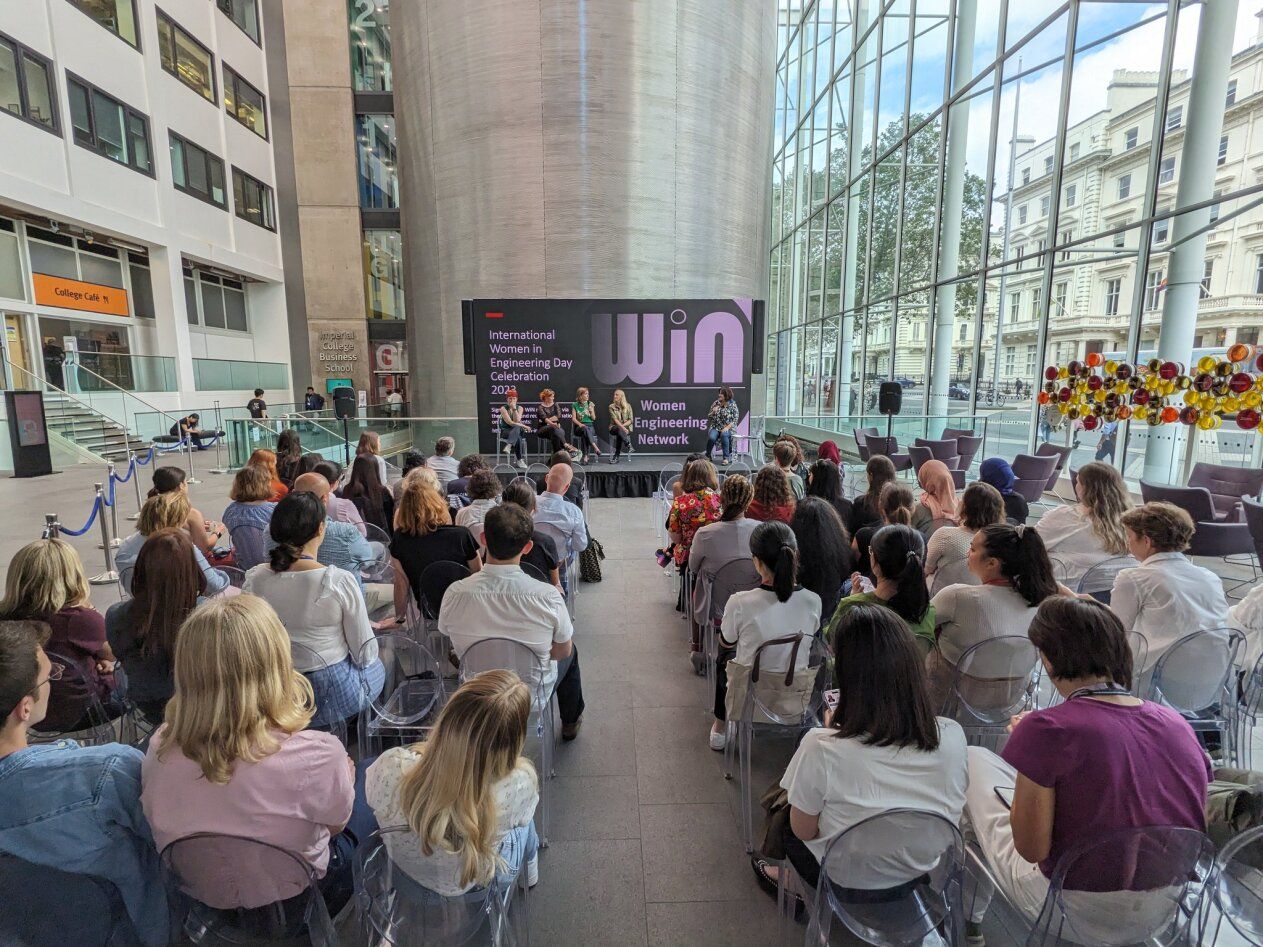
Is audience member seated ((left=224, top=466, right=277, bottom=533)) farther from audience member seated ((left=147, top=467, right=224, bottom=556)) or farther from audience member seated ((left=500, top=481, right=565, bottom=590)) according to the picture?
audience member seated ((left=500, top=481, right=565, bottom=590))

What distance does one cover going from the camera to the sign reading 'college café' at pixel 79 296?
43.3ft

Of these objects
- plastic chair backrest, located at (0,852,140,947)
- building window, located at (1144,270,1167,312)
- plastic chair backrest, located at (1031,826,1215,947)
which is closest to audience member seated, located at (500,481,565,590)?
plastic chair backrest, located at (0,852,140,947)

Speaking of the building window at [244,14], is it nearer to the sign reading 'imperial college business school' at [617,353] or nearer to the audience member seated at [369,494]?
the sign reading 'imperial college business school' at [617,353]

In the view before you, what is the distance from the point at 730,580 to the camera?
3.44 m

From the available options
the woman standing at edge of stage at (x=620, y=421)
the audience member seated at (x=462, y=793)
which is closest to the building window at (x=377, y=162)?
the woman standing at edge of stage at (x=620, y=421)

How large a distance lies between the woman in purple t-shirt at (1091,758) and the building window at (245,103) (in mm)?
22734

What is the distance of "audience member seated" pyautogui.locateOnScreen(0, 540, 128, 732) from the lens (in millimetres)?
2354

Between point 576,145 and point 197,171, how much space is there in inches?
422

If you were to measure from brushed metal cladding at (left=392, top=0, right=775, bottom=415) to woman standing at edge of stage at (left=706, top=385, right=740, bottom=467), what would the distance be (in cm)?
437

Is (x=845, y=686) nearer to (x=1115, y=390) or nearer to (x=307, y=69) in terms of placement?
(x=1115, y=390)

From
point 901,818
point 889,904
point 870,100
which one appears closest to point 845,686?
point 901,818

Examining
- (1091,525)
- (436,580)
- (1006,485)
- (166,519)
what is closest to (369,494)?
(166,519)

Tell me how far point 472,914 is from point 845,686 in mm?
1043

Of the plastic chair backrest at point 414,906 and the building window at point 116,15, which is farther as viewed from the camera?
the building window at point 116,15
